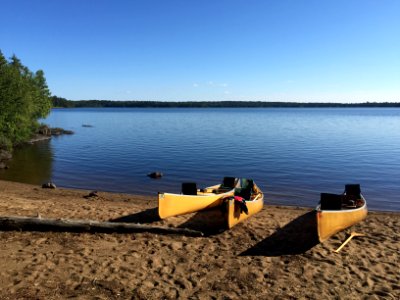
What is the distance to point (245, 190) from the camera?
581 inches

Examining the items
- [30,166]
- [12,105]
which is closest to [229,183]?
[30,166]

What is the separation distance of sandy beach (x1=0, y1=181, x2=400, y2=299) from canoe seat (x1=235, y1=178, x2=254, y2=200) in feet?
5.43

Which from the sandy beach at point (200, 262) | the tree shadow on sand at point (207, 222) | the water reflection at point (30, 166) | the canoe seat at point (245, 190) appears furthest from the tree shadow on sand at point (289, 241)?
the water reflection at point (30, 166)

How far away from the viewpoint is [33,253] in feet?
30.0

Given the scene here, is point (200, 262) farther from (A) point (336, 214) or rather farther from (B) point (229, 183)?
(B) point (229, 183)

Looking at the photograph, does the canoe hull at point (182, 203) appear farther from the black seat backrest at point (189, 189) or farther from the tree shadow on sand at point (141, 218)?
the tree shadow on sand at point (141, 218)

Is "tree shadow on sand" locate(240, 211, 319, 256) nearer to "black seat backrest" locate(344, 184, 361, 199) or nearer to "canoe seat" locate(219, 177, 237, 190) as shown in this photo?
"black seat backrest" locate(344, 184, 361, 199)

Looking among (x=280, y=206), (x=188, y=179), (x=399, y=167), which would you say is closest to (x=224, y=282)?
(x=280, y=206)

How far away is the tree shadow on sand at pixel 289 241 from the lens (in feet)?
33.2

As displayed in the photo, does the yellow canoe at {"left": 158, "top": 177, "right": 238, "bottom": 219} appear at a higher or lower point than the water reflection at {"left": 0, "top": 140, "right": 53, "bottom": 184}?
higher

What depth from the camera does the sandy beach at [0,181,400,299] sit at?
7.64 meters

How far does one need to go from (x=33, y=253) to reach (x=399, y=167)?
27153 millimetres

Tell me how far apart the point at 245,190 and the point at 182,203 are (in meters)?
3.08

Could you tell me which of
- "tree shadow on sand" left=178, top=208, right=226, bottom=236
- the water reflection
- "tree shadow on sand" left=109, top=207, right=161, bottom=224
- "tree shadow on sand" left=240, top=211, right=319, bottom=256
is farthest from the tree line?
"tree shadow on sand" left=240, top=211, right=319, bottom=256
